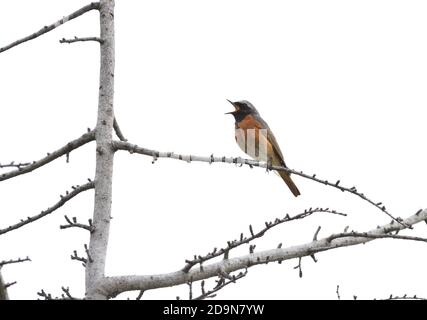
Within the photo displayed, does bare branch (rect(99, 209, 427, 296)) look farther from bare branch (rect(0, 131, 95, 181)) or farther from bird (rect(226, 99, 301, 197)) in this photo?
bird (rect(226, 99, 301, 197))

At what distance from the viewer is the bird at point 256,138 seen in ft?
30.7

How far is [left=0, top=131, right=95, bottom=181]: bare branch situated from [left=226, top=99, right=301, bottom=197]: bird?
3653 mm

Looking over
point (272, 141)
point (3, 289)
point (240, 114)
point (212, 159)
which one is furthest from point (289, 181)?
point (3, 289)

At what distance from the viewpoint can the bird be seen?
936 cm

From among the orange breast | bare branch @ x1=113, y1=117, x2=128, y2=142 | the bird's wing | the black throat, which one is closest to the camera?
bare branch @ x1=113, y1=117, x2=128, y2=142

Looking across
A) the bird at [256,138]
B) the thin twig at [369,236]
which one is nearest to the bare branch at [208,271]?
the thin twig at [369,236]

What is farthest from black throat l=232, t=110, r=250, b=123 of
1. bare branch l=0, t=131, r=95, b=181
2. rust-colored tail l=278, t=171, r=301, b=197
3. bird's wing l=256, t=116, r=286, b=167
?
bare branch l=0, t=131, r=95, b=181

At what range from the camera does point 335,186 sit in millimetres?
5453

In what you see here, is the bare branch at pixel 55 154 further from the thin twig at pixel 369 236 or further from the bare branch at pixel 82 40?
the thin twig at pixel 369 236

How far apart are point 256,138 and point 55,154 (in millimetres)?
3939

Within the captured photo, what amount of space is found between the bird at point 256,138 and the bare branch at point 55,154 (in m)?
3.65

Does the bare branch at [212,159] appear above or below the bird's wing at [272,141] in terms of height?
below
